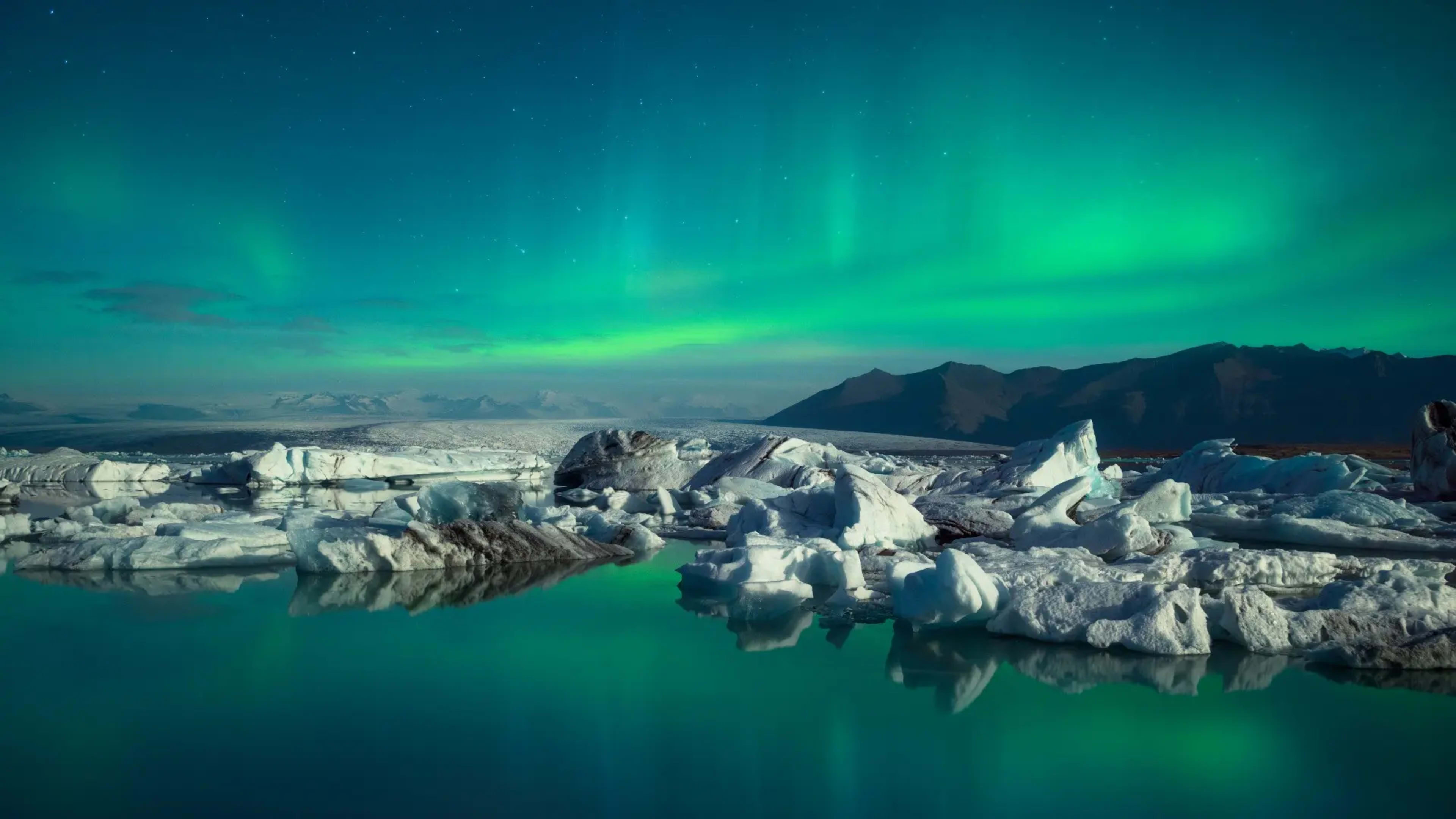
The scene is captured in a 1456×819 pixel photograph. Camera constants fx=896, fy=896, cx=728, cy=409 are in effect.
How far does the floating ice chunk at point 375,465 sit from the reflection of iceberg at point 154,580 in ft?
42.6

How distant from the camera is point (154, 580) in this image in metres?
5.82

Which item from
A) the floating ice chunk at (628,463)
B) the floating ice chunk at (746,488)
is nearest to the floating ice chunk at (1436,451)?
the floating ice chunk at (746,488)

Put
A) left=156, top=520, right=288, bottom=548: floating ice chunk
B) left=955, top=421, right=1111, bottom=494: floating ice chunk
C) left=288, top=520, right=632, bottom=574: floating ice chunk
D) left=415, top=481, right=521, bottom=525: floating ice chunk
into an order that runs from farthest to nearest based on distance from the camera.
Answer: left=955, top=421, right=1111, bottom=494: floating ice chunk, left=415, top=481, right=521, bottom=525: floating ice chunk, left=156, top=520, right=288, bottom=548: floating ice chunk, left=288, top=520, right=632, bottom=574: floating ice chunk

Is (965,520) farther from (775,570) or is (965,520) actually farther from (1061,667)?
(1061,667)

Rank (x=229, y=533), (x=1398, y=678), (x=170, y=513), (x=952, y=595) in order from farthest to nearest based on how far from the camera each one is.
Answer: (x=170, y=513)
(x=229, y=533)
(x=952, y=595)
(x=1398, y=678)

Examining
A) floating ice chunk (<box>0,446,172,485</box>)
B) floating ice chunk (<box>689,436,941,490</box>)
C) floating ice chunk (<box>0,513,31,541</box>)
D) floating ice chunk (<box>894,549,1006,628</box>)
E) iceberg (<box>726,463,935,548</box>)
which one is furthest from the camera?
floating ice chunk (<box>0,446,172,485</box>)

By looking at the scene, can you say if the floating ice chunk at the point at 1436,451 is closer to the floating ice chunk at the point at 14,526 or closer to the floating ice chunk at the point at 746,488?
the floating ice chunk at the point at 746,488

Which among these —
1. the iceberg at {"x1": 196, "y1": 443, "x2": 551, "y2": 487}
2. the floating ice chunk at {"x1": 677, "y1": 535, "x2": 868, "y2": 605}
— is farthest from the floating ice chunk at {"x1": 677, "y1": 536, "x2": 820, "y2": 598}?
the iceberg at {"x1": 196, "y1": 443, "x2": 551, "y2": 487}

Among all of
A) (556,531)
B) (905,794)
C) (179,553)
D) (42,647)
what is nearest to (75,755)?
(42,647)

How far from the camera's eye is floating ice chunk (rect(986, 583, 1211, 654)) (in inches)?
155

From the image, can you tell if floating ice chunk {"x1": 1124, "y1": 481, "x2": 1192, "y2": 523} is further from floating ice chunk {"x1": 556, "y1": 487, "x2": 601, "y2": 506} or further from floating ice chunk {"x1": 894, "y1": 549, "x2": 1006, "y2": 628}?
floating ice chunk {"x1": 556, "y1": 487, "x2": 601, "y2": 506}

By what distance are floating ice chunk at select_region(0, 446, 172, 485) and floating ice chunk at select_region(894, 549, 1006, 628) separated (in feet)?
61.5

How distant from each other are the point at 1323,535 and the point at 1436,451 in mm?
6582

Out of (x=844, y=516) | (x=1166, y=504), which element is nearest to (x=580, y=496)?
(x=844, y=516)
